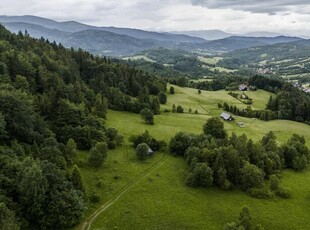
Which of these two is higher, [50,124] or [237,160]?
[50,124]

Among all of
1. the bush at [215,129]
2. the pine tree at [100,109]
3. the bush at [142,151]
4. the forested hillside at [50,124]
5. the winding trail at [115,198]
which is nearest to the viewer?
the forested hillside at [50,124]

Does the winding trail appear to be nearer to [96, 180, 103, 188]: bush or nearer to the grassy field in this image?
the grassy field

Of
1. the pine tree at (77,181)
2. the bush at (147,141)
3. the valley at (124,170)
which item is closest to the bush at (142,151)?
the valley at (124,170)

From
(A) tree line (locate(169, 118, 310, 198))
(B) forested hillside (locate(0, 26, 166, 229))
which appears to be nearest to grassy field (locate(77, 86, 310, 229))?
(A) tree line (locate(169, 118, 310, 198))

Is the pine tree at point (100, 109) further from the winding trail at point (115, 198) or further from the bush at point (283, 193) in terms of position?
the bush at point (283, 193)

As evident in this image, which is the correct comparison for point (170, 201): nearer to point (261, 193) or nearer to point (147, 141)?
point (261, 193)

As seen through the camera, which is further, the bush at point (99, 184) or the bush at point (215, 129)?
the bush at point (215, 129)

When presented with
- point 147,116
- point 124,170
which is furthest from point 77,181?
point 147,116

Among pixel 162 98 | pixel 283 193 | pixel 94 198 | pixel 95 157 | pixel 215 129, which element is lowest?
pixel 283 193

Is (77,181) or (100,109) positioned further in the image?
(100,109)
